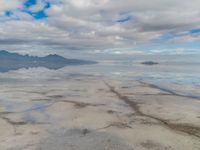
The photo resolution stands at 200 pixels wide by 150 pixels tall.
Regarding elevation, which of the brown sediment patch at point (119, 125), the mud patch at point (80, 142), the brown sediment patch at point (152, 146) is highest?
the brown sediment patch at point (119, 125)

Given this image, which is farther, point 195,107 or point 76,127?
point 195,107

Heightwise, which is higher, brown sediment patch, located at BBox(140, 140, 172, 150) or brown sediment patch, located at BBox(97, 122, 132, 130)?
brown sediment patch, located at BBox(97, 122, 132, 130)

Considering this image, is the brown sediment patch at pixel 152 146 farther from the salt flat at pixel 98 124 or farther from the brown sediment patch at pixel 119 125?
the brown sediment patch at pixel 119 125

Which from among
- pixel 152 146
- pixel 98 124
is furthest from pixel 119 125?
pixel 152 146

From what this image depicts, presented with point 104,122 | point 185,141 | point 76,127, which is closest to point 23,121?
point 76,127

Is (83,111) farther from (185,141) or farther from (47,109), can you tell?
(185,141)

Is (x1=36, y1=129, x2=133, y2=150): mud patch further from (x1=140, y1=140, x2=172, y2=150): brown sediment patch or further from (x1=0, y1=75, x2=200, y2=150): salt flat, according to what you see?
(x1=140, y1=140, x2=172, y2=150): brown sediment patch

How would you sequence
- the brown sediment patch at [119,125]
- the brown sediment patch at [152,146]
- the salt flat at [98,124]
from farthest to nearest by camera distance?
1. the brown sediment patch at [119,125]
2. the salt flat at [98,124]
3. the brown sediment patch at [152,146]

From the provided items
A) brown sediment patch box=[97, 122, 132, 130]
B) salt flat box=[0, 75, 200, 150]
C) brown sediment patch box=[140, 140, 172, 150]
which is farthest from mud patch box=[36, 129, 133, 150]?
brown sediment patch box=[97, 122, 132, 130]

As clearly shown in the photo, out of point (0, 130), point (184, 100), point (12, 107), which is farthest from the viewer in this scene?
point (184, 100)

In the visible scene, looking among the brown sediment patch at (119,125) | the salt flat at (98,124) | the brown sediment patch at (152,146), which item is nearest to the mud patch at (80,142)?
the salt flat at (98,124)

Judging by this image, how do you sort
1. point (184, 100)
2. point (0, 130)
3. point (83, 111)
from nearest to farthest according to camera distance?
point (0, 130)
point (83, 111)
point (184, 100)
